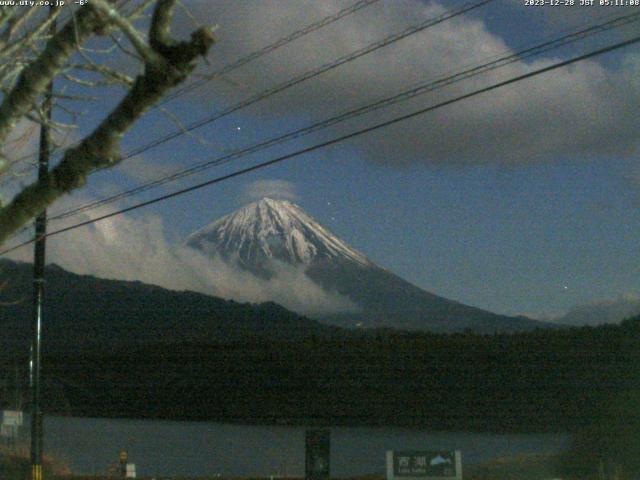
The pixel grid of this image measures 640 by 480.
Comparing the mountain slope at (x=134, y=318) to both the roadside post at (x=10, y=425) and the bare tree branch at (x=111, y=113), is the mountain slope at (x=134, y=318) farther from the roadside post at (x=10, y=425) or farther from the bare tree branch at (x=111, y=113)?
the bare tree branch at (x=111, y=113)

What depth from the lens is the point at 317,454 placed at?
1680 centimetres

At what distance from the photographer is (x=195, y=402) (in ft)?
124

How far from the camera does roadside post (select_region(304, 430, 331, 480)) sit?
54.9 feet

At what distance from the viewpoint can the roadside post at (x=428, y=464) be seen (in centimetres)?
1519

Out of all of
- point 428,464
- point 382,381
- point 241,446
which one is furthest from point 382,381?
point 428,464

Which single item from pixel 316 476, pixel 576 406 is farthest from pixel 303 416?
pixel 316 476

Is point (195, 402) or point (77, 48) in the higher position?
point (77, 48)

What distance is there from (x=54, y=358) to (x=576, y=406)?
22.8m

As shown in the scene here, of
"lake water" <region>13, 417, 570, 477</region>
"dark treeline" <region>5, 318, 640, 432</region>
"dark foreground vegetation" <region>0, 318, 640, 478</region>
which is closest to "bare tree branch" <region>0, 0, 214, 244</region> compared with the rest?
"lake water" <region>13, 417, 570, 477</region>

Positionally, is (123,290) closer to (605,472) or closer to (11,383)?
(11,383)

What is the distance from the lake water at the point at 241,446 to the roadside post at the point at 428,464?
31.7ft

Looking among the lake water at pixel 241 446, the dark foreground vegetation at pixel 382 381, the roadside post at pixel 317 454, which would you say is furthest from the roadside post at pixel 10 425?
the roadside post at pixel 317 454

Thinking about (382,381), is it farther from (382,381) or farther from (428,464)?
(428,464)

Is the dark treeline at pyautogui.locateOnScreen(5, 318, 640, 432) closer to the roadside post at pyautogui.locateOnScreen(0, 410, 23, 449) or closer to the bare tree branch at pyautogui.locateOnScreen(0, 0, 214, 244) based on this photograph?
the roadside post at pyautogui.locateOnScreen(0, 410, 23, 449)
